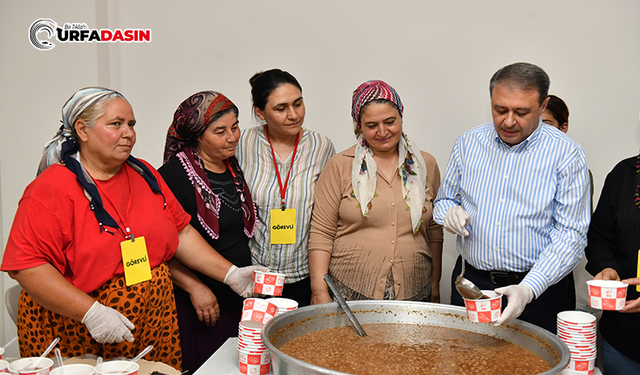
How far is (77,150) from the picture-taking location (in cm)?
184

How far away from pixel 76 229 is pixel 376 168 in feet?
4.19

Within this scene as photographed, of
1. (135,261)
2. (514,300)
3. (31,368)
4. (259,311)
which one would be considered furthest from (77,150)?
(514,300)

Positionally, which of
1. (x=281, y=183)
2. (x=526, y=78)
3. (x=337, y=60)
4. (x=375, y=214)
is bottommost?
(x=375, y=214)

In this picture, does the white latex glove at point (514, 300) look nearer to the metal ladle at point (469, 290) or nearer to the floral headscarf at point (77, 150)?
the metal ladle at point (469, 290)

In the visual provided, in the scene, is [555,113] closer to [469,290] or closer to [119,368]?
[469,290]

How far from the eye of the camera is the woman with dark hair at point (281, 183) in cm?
246

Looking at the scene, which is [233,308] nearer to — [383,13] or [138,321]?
[138,321]

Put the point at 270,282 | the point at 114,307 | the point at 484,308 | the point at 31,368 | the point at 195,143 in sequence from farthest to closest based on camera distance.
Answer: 1. the point at 195,143
2. the point at 114,307
3. the point at 270,282
4. the point at 484,308
5. the point at 31,368

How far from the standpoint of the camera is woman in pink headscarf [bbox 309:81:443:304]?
223 cm

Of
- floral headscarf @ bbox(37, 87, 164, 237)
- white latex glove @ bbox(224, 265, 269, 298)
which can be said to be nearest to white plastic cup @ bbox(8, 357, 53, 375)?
floral headscarf @ bbox(37, 87, 164, 237)

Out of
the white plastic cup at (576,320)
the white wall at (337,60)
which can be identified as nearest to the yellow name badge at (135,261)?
the white plastic cup at (576,320)

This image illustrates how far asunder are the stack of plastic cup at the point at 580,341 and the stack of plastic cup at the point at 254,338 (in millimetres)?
874

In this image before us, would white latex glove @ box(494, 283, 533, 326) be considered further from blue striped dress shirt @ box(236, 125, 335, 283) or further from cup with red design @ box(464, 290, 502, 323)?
blue striped dress shirt @ box(236, 125, 335, 283)

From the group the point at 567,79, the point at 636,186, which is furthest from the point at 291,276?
the point at 567,79
